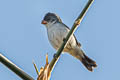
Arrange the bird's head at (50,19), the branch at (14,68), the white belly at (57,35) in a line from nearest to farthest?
the branch at (14,68)
the white belly at (57,35)
the bird's head at (50,19)

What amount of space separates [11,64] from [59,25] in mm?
3984

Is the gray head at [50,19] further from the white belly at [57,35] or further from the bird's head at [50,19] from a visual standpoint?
the white belly at [57,35]

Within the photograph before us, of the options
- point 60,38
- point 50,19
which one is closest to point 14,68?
point 60,38

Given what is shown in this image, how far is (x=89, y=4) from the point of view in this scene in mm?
1133

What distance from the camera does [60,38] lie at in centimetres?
477

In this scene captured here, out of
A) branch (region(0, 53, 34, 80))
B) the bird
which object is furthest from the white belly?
branch (region(0, 53, 34, 80))

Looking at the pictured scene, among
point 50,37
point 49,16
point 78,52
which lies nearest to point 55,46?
point 50,37

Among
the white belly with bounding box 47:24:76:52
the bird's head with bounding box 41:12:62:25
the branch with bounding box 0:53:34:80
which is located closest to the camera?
the branch with bounding box 0:53:34:80

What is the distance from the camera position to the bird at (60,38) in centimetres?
479

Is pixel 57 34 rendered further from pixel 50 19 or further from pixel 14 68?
pixel 14 68

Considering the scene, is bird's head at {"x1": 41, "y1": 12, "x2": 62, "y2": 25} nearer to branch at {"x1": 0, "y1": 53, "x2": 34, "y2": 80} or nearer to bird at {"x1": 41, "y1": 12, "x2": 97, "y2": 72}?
bird at {"x1": 41, "y1": 12, "x2": 97, "y2": 72}

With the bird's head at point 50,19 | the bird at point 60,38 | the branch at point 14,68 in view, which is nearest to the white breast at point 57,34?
the bird at point 60,38

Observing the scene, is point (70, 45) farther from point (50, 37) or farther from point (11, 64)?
point (11, 64)

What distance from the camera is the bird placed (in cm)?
479
